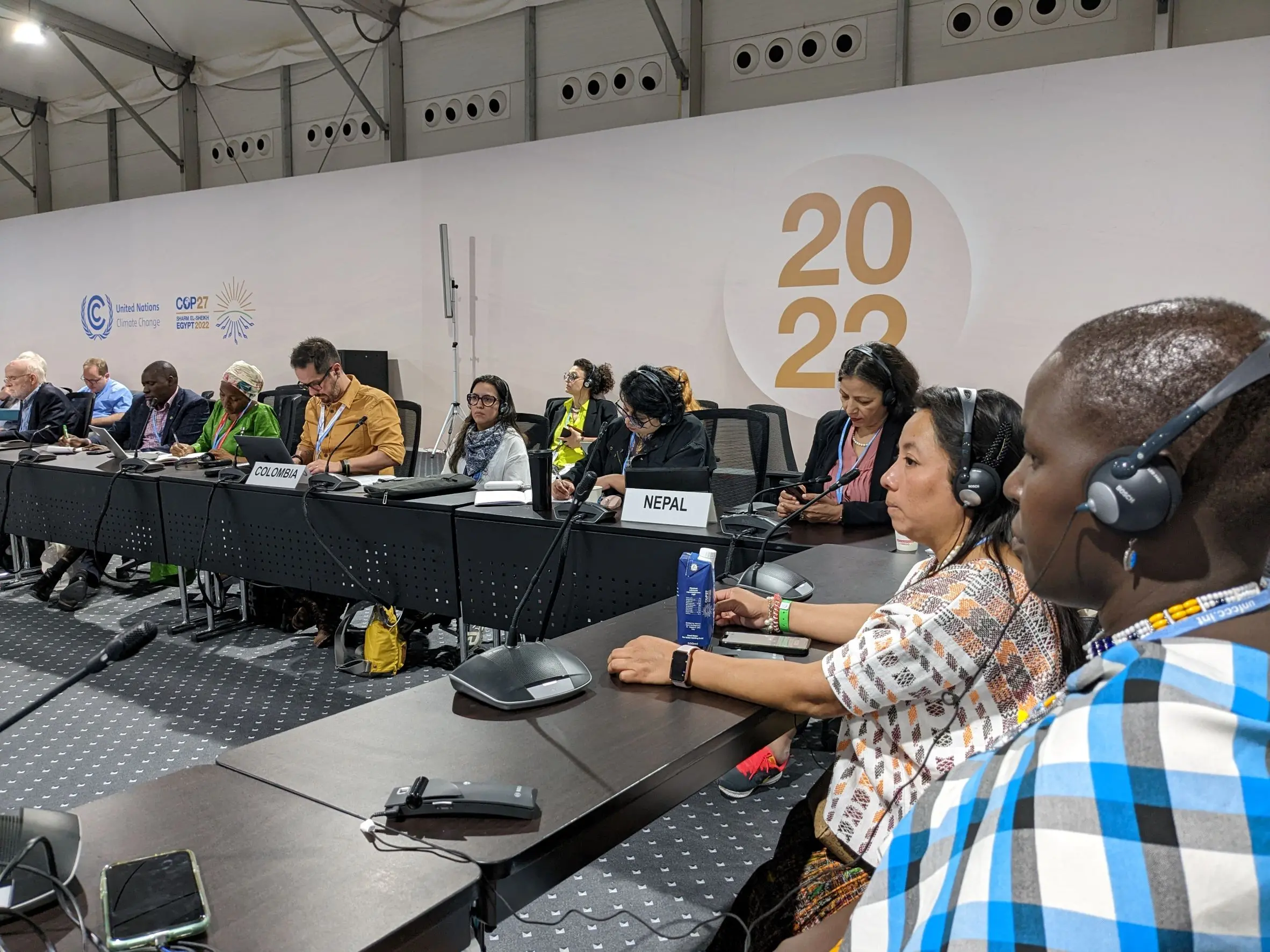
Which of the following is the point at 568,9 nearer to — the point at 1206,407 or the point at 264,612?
the point at 264,612

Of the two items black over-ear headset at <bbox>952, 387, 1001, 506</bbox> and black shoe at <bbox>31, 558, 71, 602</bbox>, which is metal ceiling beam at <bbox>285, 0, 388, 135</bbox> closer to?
black shoe at <bbox>31, 558, 71, 602</bbox>

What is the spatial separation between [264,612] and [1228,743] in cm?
411

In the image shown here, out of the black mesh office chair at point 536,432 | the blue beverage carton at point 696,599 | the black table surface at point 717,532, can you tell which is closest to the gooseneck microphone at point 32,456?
the black mesh office chair at point 536,432

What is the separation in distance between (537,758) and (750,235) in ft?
14.8

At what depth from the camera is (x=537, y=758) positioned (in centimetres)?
109

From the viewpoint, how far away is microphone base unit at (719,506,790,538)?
7.81 ft

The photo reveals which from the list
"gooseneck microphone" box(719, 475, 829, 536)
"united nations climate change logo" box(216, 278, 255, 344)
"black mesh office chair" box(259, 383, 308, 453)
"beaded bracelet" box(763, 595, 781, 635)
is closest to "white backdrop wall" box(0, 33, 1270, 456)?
"united nations climate change logo" box(216, 278, 255, 344)

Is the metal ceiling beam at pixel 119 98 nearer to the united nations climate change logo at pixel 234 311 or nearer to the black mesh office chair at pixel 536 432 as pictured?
the united nations climate change logo at pixel 234 311

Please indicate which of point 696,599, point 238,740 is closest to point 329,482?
point 238,740

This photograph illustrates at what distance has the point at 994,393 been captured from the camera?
1299mm

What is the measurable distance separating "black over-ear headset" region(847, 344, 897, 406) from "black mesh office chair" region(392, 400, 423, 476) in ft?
7.67

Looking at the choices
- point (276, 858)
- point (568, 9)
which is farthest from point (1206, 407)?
point (568, 9)

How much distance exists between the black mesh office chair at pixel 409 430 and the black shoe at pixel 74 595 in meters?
1.64

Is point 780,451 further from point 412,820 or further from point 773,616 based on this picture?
point 412,820
